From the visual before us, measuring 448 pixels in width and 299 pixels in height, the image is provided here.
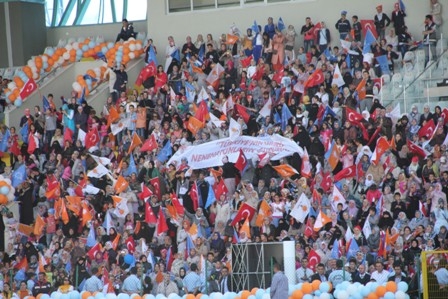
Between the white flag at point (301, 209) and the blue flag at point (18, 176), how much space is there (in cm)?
731

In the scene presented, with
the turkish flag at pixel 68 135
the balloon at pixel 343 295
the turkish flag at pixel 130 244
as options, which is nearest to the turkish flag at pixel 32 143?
the turkish flag at pixel 68 135

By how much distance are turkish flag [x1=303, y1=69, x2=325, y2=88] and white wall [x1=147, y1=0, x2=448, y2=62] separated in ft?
A: 8.88

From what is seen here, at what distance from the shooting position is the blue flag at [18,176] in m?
35.2

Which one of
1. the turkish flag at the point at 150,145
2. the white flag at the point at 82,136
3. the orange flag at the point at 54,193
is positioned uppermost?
the white flag at the point at 82,136

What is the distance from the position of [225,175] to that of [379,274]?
636cm

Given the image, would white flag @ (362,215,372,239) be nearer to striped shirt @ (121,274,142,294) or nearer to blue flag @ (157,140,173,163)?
striped shirt @ (121,274,142,294)

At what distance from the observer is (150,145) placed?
35.7m

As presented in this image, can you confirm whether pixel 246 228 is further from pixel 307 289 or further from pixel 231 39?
pixel 231 39

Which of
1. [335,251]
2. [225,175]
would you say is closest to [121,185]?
[225,175]

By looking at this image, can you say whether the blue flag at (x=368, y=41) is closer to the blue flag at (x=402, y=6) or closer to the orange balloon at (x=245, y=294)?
the blue flag at (x=402, y=6)

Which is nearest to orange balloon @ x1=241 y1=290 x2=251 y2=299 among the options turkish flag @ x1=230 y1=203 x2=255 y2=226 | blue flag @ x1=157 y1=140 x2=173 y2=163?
turkish flag @ x1=230 y1=203 x2=255 y2=226

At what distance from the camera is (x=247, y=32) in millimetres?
38844

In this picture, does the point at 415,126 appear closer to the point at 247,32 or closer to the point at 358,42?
the point at 358,42

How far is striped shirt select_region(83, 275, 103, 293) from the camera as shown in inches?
1215
